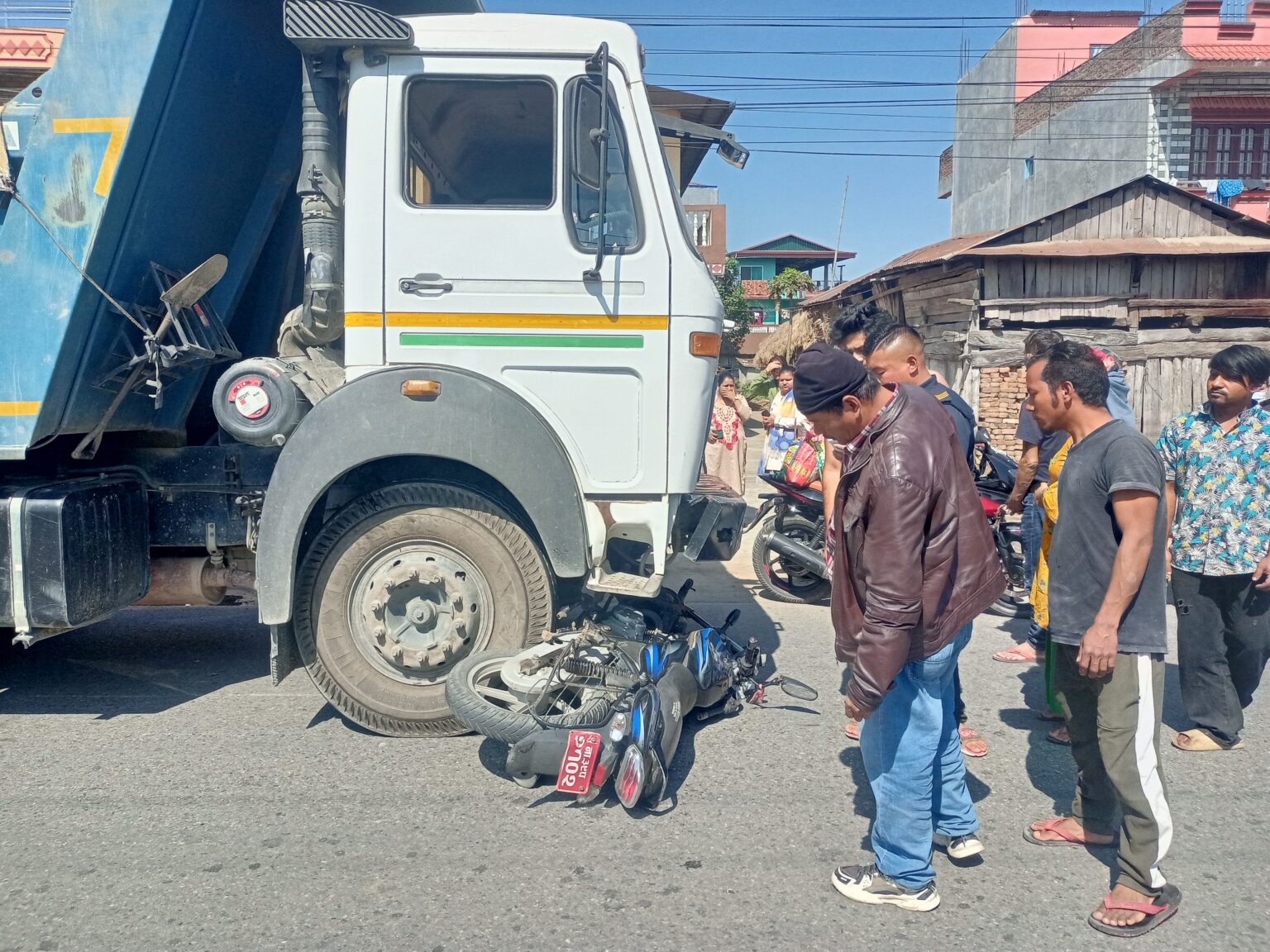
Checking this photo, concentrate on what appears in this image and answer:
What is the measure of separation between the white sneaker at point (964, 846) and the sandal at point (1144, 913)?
394 millimetres

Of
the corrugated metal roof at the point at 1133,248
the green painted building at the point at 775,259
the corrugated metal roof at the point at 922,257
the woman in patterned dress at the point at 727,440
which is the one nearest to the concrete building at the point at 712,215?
the green painted building at the point at 775,259

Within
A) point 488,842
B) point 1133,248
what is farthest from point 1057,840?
point 1133,248

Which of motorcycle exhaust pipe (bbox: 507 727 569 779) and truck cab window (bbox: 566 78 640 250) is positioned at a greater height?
truck cab window (bbox: 566 78 640 250)

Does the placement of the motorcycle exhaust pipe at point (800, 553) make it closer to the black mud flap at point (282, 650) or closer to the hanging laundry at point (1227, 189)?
the black mud flap at point (282, 650)

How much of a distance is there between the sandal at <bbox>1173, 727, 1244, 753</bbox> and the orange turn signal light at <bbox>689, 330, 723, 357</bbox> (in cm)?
264

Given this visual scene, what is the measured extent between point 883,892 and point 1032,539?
3349 mm

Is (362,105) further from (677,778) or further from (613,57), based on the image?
(677,778)

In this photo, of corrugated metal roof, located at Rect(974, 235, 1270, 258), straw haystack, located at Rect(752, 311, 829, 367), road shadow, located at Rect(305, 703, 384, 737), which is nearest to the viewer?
road shadow, located at Rect(305, 703, 384, 737)

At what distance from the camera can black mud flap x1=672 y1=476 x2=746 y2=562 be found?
14.1 ft

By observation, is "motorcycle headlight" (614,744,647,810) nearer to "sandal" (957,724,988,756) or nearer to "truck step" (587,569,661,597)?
"truck step" (587,569,661,597)

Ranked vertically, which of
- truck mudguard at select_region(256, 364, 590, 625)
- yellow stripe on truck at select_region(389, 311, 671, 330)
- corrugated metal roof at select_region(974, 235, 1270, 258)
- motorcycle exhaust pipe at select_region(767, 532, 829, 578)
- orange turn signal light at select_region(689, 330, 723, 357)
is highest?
corrugated metal roof at select_region(974, 235, 1270, 258)

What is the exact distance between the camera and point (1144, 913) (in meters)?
2.85

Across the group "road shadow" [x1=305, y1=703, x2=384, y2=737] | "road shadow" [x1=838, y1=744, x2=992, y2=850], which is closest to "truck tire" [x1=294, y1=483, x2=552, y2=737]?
"road shadow" [x1=305, y1=703, x2=384, y2=737]

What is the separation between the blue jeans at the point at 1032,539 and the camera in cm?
545
